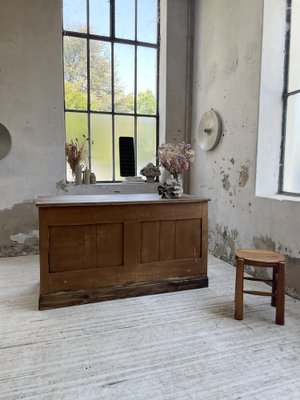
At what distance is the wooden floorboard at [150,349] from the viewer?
68.8 inches

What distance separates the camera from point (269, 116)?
11.6ft

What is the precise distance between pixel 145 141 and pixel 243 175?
207 cm

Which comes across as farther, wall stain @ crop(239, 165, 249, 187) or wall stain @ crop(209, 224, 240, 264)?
wall stain @ crop(209, 224, 240, 264)

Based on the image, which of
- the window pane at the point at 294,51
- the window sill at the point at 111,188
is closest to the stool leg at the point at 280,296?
the window pane at the point at 294,51

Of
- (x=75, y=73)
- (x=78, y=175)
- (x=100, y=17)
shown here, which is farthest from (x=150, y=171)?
(x=100, y=17)

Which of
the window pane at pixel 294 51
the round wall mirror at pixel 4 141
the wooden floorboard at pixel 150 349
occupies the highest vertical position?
the window pane at pixel 294 51

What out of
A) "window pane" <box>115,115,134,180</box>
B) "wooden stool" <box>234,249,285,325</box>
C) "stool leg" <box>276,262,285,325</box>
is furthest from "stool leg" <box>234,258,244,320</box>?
"window pane" <box>115,115,134,180</box>

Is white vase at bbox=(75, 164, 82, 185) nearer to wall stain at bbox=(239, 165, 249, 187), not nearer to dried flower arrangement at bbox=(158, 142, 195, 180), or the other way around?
dried flower arrangement at bbox=(158, 142, 195, 180)

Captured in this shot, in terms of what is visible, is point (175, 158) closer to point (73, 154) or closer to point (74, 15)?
point (73, 154)

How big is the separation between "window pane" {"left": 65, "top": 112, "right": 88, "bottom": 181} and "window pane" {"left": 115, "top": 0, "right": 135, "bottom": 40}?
150cm

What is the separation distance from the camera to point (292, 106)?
3.44 meters

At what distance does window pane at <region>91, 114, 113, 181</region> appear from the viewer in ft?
16.1

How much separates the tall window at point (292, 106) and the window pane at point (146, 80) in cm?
237

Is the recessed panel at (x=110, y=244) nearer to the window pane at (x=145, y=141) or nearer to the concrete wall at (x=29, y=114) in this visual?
the concrete wall at (x=29, y=114)
